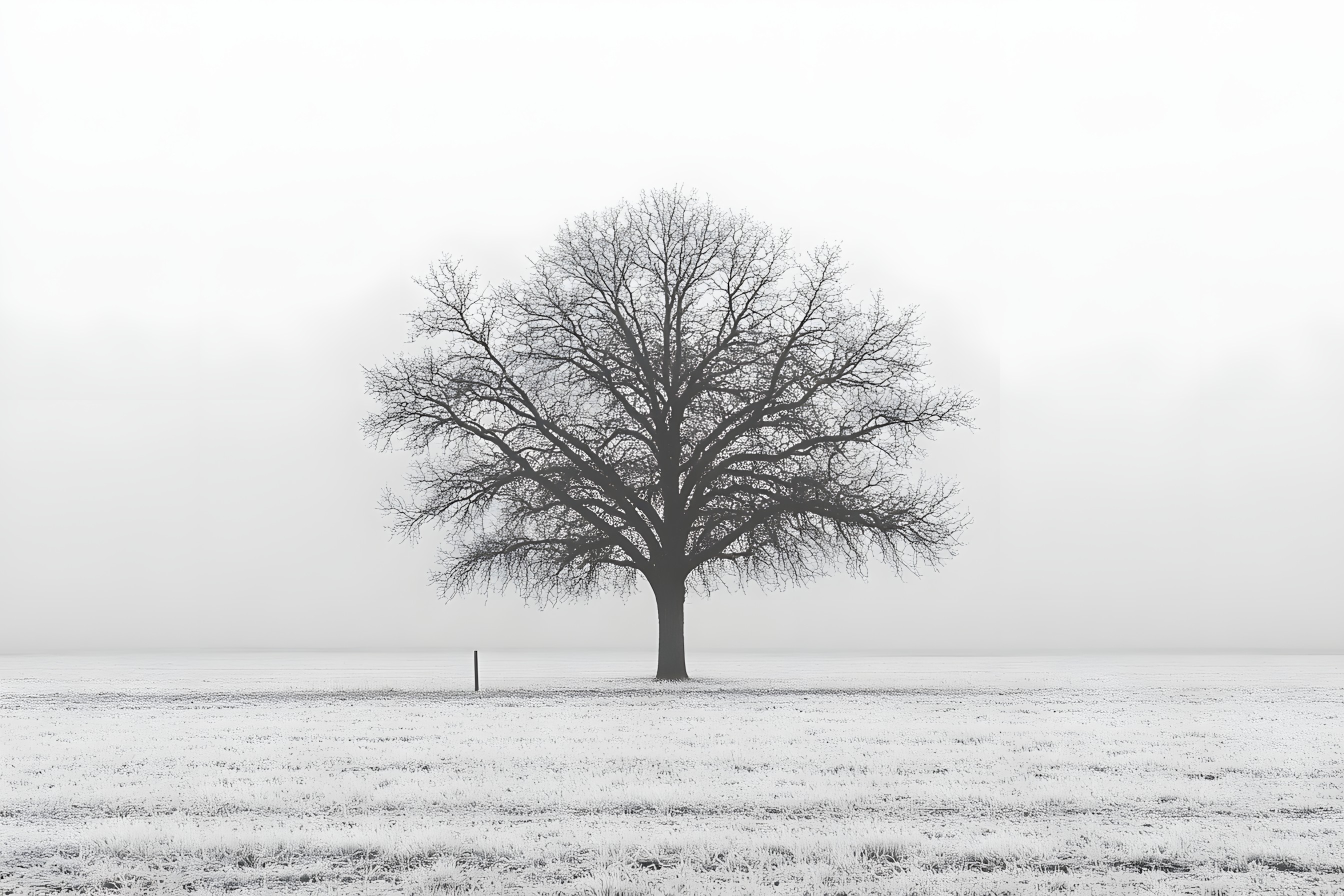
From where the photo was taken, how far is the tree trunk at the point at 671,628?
29.7 m

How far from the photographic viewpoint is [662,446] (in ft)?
98.0

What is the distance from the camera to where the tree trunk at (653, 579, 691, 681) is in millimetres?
29734

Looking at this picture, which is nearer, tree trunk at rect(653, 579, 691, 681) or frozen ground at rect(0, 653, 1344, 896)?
frozen ground at rect(0, 653, 1344, 896)

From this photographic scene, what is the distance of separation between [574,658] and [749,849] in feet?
181

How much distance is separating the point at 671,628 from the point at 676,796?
19.4 meters

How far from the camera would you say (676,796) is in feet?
34.7

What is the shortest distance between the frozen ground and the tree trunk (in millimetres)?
5910

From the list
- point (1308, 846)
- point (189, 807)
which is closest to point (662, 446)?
point (189, 807)

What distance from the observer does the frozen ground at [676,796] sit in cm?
782

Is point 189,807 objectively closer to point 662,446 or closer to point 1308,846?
point 1308,846

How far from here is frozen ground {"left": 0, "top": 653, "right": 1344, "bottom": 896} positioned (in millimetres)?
7824

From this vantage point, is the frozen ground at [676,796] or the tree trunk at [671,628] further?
the tree trunk at [671,628]

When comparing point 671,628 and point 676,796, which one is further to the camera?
point 671,628

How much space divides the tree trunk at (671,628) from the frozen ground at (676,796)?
19.4 ft
